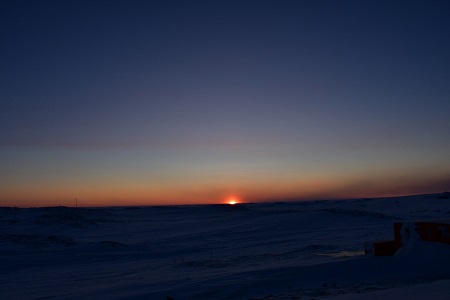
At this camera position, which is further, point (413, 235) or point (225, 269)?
point (225, 269)

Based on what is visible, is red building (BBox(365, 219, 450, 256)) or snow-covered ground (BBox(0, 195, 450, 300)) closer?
snow-covered ground (BBox(0, 195, 450, 300))

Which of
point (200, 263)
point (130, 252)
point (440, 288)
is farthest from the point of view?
point (130, 252)

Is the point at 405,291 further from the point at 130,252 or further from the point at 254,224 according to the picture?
the point at 254,224

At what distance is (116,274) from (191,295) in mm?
4800

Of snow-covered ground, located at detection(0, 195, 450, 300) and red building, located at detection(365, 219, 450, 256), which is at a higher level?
red building, located at detection(365, 219, 450, 256)

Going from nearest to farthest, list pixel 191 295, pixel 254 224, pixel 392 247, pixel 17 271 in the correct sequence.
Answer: pixel 191 295, pixel 392 247, pixel 17 271, pixel 254 224

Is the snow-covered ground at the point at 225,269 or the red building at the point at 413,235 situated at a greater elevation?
the red building at the point at 413,235

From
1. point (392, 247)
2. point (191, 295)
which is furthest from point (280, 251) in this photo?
point (191, 295)

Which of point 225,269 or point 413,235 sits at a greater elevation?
point 413,235

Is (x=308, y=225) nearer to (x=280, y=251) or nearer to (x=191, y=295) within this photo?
(x=280, y=251)

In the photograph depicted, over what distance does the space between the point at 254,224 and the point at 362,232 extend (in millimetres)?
9389

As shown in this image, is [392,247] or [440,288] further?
[392,247]

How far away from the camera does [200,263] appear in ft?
44.1

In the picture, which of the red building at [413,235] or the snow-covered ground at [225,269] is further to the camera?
the red building at [413,235]
